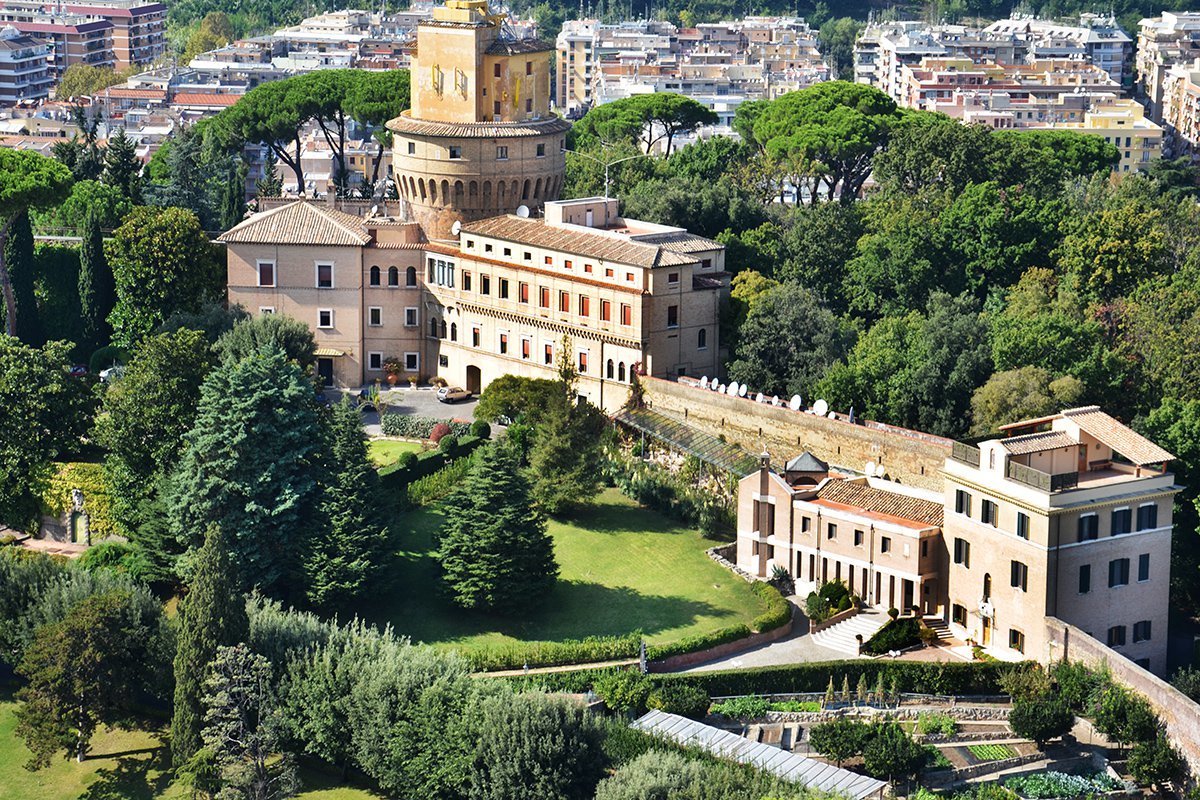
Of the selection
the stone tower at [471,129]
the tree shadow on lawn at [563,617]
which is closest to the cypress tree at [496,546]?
the tree shadow on lawn at [563,617]

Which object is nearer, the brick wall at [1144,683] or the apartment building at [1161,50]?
the brick wall at [1144,683]

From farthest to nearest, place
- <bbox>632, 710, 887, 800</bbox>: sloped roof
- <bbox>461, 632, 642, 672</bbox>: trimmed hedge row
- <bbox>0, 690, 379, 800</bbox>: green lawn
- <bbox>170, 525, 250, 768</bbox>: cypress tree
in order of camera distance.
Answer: <bbox>461, 632, 642, 672</bbox>: trimmed hedge row
<bbox>0, 690, 379, 800</bbox>: green lawn
<bbox>170, 525, 250, 768</bbox>: cypress tree
<bbox>632, 710, 887, 800</bbox>: sloped roof

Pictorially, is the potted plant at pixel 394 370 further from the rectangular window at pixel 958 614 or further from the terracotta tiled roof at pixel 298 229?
the rectangular window at pixel 958 614

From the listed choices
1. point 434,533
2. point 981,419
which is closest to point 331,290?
point 434,533

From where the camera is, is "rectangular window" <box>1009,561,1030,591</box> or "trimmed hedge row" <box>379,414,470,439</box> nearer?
"rectangular window" <box>1009,561,1030,591</box>

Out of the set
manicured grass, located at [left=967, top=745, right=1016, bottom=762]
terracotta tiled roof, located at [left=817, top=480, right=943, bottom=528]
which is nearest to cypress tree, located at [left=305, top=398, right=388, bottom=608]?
terracotta tiled roof, located at [left=817, top=480, right=943, bottom=528]

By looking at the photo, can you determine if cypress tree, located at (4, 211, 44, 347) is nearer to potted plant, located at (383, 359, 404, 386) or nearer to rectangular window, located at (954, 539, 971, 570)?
potted plant, located at (383, 359, 404, 386)

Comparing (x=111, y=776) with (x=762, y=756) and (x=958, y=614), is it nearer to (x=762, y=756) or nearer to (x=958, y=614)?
(x=762, y=756)
